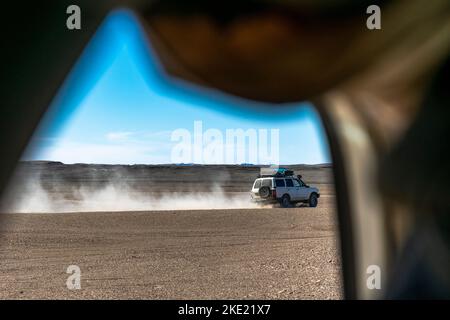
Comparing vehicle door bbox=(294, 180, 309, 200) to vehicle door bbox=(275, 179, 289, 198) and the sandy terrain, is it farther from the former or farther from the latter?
the sandy terrain

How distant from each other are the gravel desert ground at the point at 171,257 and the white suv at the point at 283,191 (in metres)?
2.17

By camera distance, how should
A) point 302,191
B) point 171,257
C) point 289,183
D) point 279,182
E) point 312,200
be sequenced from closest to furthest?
point 171,257 → point 279,182 → point 289,183 → point 302,191 → point 312,200

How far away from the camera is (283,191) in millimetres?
12109

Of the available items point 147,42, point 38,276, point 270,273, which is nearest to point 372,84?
point 147,42

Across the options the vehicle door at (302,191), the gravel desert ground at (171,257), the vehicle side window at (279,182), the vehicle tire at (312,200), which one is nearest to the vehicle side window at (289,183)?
the vehicle side window at (279,182)

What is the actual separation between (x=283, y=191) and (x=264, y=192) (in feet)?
1.65

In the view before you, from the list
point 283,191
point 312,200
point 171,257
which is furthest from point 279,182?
point 171,257

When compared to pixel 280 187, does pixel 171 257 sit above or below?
below

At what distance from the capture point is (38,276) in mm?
4543

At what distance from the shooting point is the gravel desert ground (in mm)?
3791

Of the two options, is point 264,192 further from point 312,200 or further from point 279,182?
point 312,200

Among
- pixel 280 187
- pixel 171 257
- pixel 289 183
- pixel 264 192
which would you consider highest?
pixel 289 183
